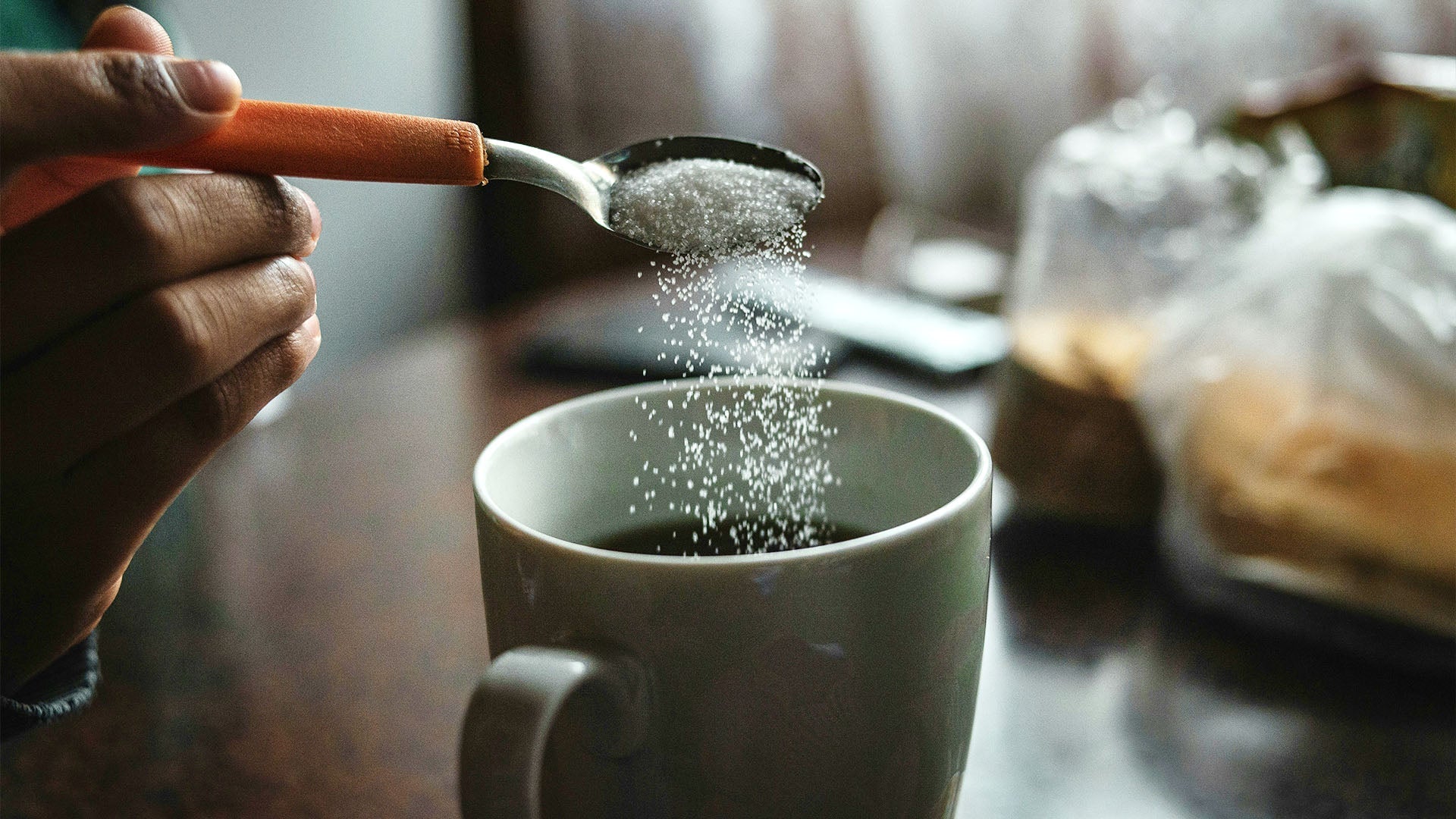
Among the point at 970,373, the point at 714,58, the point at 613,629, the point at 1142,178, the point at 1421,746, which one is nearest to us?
the point at 613,629

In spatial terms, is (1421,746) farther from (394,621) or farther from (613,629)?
(394,621)

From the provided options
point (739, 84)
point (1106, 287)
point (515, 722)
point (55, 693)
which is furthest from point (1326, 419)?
point (739, 84)

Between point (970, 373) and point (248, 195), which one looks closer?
point (248, 195)

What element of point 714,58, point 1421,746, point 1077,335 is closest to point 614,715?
point 1421,746

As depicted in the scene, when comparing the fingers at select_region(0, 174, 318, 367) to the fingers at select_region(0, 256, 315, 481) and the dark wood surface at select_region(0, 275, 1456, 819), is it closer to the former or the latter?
the fingers at select_region(0, 256, 315, 481)

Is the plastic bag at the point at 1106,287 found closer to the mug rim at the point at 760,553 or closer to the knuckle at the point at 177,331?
→ the mug rim at the point at 760,553

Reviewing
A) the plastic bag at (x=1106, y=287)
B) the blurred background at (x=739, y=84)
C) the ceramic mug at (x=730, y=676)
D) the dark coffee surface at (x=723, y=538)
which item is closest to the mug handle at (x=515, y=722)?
the ceramic mug at (x=730, y=676)
